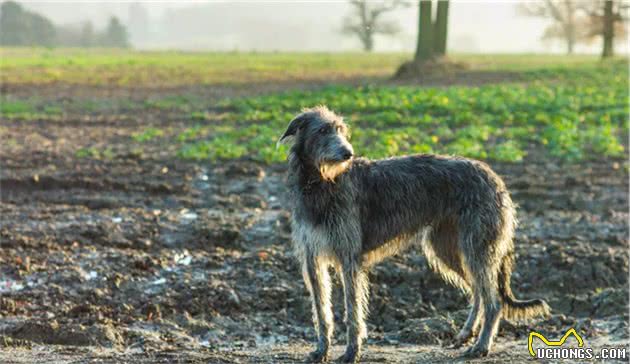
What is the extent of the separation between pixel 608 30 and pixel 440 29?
1415 cm

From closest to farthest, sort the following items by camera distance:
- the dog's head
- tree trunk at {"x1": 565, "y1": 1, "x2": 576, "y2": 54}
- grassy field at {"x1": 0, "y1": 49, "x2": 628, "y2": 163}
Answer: the dog's head < grassy field at {"x1": 0, "y1": 49, "x2": 628, "y2": 163} < tree trunk at {"x1": 565, "y1": 1, "x2": 576, "y2": 54}

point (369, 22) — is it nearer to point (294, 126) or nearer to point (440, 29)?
point (440, 29)

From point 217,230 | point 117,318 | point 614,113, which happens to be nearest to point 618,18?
point 614,113

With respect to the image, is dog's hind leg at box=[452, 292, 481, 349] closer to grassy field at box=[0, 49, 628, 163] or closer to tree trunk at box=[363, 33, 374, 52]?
grassy field at box=[0, 49, 628, 163]

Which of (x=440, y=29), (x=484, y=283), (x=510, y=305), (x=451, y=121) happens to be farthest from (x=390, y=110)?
(x=484, y=283)

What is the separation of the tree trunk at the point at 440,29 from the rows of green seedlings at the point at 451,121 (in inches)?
300

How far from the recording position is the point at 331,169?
24.6 feet

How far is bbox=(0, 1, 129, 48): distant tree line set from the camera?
71.9 metres

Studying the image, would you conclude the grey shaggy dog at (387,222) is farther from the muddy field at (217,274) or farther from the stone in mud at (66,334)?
the stone in mud at (66,334)

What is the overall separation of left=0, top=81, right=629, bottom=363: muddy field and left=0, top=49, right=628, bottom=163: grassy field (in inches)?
114

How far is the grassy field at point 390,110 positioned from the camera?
1866cm

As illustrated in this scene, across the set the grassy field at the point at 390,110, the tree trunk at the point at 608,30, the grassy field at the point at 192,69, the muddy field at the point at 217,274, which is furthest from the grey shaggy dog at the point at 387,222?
the tree trunk at the point at 608,30

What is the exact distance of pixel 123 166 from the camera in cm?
1645

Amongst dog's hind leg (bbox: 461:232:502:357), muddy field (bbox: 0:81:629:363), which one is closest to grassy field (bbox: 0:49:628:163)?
muddy field (bbox: 0:81:629:363)
